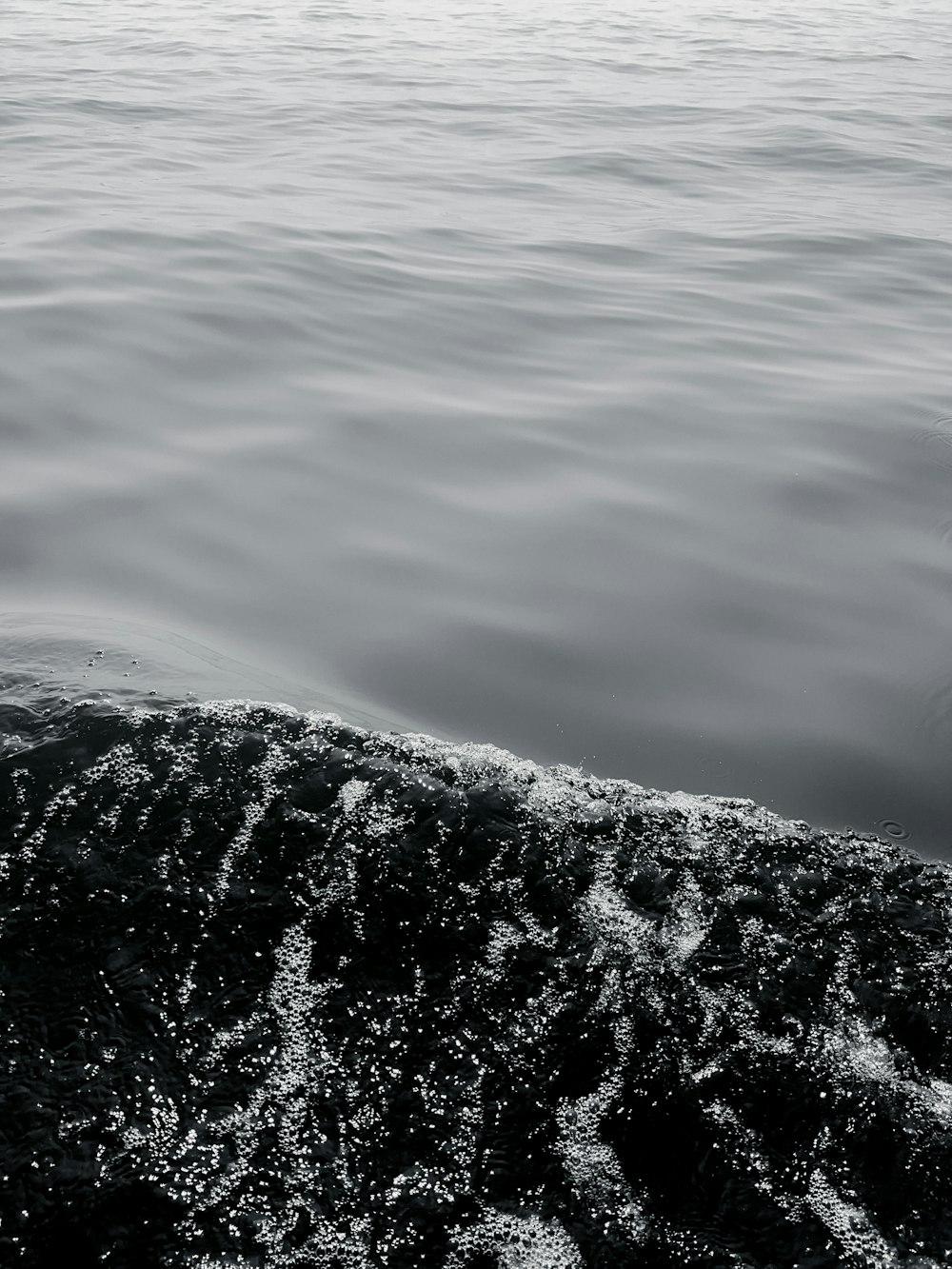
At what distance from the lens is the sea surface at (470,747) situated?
7.21ft

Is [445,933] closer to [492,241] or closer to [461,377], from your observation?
[461,377]

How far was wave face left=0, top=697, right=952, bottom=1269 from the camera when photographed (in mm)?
2133

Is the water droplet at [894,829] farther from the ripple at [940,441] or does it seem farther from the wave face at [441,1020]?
the ripple at [940,441]

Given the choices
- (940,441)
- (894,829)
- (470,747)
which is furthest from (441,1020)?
(940,441)

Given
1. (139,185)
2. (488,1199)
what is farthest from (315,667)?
(139,185)

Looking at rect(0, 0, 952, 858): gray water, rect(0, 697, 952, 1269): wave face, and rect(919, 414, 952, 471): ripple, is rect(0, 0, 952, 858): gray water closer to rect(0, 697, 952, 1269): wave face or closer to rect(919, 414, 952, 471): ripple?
rect(919, 414, 952, 471): ripple

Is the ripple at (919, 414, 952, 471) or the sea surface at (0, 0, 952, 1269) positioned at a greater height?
the ripple at (919, 414, 952, 471)

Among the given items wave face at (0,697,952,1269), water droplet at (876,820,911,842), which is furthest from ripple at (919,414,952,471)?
wave face at (0,697,952,1269)

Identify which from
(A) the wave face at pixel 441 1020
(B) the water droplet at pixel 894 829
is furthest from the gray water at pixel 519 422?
(A) the wave face at pixel 441 1020

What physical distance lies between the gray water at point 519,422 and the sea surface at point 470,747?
0.09 ft

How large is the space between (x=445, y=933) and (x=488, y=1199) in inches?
23.1

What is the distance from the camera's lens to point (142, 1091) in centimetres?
226

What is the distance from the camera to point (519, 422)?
215 inches

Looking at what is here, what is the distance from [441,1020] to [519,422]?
3580mm
